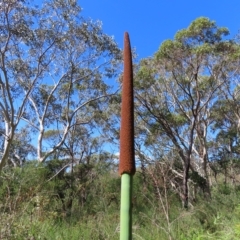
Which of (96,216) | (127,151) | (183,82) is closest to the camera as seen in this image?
(127,151)

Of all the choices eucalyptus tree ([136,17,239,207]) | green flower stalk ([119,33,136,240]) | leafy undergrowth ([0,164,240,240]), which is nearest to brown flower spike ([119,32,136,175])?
green flower stalk ([119,33,136,240])

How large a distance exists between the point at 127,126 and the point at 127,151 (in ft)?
0.19

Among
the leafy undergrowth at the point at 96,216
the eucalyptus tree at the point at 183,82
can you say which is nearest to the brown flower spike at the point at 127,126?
the leafy undergrowth at the point at 96,216

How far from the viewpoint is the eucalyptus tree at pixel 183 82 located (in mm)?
12957

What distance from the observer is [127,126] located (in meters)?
0.85

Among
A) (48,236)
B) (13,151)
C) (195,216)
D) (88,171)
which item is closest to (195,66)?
(88,171)

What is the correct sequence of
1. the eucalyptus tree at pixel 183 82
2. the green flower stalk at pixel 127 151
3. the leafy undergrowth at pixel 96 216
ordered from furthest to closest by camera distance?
the eucalyptus tree at pixel 183 82, the leafy undergrowth at pixel 96 216, the green flower stalk at pixel 127 151

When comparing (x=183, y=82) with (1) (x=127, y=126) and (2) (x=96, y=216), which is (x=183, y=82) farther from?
(1) (x=127, y=126)

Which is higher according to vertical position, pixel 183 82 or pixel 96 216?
pixel 183 82

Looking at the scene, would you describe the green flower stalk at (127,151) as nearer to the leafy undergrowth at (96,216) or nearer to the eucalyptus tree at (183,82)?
the leafy undergrowth at (96,216)

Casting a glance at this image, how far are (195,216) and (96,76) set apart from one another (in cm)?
899

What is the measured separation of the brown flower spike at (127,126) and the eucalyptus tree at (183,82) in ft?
37.2

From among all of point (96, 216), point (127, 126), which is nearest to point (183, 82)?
point (96, 216)

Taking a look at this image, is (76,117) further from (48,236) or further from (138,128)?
(48,236)
